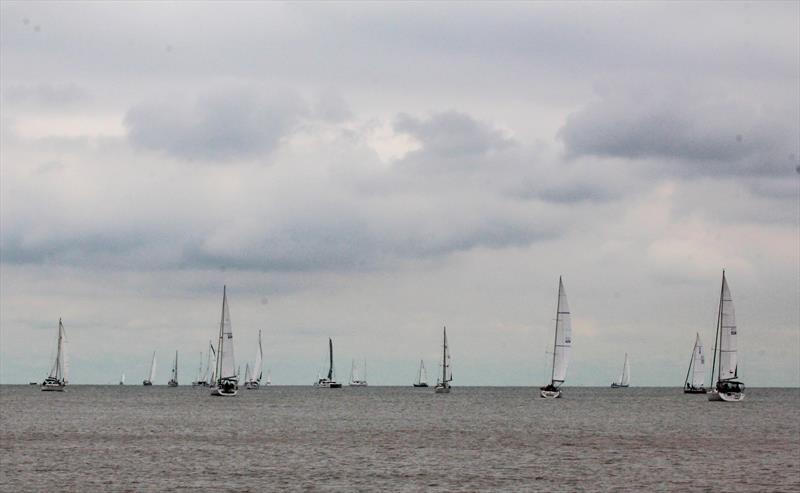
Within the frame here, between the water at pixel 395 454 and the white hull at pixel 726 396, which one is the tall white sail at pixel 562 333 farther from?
the water at pixel 395 454

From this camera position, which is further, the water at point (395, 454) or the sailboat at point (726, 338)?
the sailboat at point (726, 338)

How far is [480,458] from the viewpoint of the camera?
277 ft

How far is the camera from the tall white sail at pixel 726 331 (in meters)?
169

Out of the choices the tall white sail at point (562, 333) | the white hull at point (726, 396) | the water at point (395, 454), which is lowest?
the water at point (395, 454)

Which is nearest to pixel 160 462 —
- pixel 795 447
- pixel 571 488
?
pixel 571 488

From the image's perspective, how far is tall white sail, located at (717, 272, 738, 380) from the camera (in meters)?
169

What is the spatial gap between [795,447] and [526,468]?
33804mm

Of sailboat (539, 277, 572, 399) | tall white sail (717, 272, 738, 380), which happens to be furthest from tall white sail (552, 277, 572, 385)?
tall white sail (717, 272, 738, 380)

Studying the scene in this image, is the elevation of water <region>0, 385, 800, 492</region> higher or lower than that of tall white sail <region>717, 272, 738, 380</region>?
lower

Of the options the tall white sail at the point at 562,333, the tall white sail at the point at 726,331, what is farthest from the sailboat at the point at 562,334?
the tall white sail at the point at 726,331

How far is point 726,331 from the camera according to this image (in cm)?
16975

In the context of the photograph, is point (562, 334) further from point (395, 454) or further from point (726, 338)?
point (395, 454)

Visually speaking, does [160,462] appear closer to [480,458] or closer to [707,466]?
[480,458]

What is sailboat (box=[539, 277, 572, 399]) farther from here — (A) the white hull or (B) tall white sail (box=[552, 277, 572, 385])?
(A) the white hull
